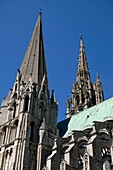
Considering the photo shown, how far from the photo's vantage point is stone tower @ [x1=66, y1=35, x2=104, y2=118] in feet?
131

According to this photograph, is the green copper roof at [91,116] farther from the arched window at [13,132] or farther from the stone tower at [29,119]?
the arched window at [13,132]

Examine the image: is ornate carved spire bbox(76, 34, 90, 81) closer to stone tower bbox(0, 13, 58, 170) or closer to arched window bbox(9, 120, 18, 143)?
stone tower bbox(0, 13, 58, 170)

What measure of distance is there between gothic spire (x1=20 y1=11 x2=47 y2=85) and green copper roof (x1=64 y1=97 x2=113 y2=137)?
5.32 metres

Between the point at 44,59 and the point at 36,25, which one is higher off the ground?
the point at 36,25

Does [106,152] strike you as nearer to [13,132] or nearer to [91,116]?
[91,116]

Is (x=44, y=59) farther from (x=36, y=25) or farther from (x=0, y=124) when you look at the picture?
(x=0, y=124)

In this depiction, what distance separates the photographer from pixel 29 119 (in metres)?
25.3

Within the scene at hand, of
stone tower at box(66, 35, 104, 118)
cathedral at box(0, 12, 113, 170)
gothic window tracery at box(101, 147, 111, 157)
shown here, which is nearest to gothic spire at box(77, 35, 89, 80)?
stone tower at box(66, 35, 104, 118)

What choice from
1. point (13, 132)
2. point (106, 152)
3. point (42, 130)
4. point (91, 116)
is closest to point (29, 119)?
point (42, 130)

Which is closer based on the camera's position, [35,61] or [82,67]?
[35,61]

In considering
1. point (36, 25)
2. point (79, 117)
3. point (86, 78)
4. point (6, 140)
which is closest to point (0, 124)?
point (6, 140)

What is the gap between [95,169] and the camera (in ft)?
59.1

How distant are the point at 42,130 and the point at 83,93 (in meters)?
Answer: 17.4

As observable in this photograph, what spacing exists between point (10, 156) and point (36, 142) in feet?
8.29
